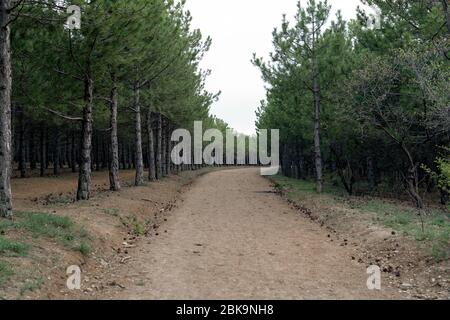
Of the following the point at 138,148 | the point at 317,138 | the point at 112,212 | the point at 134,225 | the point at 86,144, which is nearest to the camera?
the point at 134,225

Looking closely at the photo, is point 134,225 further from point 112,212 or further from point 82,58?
point 82,58

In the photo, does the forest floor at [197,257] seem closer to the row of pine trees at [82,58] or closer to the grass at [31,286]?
the grass at [31,286]

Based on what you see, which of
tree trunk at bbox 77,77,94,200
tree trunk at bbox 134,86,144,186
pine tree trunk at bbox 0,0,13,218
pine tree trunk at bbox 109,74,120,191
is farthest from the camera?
tree trunk at bbox 134,86,144,186

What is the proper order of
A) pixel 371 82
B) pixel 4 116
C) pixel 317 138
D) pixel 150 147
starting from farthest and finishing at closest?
pixel 150 147 < pixel 317 138 < pixel 371 82 < pixel 4 116

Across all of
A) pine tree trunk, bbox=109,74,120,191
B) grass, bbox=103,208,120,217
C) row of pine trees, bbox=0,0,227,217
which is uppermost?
row of pine trees, bbox=0,0,227,217

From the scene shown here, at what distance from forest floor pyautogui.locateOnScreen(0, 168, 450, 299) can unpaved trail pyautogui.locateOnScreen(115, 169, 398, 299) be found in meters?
0.02

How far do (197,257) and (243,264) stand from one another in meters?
1.16

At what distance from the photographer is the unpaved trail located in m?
7.13

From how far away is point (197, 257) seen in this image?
9656 millimetres

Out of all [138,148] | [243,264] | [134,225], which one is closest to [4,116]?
[134,225]

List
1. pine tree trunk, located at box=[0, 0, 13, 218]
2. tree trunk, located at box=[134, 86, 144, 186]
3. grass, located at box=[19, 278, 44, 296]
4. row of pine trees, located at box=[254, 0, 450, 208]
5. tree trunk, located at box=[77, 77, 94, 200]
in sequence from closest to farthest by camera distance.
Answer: grass, located at box=[19, 278, 44, 296]
pine tree trunk, located at box=[0, 0, 13, 218]
tree trunk, located at box=[77, 77, 94, 200]
row of pine trees, located at box=[254, 0, 450, 208]
tree trunk, located at box=[134, 86, 144, 186]

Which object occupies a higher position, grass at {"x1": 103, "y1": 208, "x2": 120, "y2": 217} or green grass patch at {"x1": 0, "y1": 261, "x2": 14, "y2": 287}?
grass at {"x1": 103, "y1": 208, "x2": 120, "y2": 217}

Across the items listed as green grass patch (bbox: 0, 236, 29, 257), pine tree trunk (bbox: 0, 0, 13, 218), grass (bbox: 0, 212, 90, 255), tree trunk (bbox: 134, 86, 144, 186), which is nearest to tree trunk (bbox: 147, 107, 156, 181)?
tree trunk (bbox: 134, 86, 144, 186)

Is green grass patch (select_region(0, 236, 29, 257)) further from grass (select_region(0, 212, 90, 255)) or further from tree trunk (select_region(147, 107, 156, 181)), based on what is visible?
tree trunk (select_region(147, 107, 156, 181))
